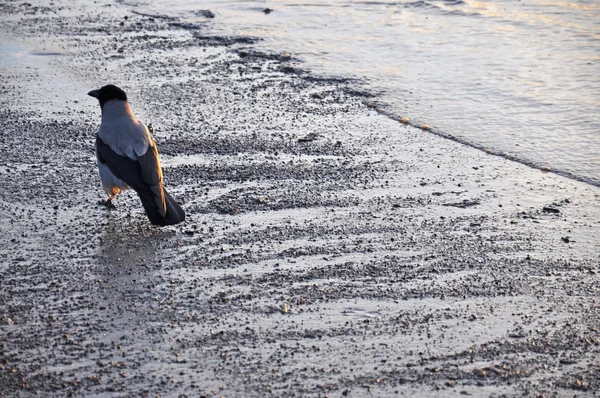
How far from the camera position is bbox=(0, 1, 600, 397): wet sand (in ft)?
13.2

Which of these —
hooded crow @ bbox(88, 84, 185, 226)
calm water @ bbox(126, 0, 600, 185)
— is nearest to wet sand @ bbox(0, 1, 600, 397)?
hooded crow @ bbox(88, 84, 185, 226)

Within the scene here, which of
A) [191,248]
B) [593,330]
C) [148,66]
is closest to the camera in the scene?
[593,330]

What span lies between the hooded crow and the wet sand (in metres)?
0.19

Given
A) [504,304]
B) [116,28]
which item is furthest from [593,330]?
[116,28]

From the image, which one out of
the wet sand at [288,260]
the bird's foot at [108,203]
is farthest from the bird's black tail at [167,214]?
the bird's foot at [108,203]

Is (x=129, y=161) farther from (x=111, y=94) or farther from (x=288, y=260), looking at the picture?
(x=288, y=260)

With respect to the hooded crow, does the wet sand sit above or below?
below

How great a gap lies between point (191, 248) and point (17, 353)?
1.53 metres

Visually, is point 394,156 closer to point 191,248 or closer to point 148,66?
point 191,248

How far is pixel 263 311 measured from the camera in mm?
4578

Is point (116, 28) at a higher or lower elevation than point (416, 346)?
higher

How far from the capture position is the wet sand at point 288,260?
402cm

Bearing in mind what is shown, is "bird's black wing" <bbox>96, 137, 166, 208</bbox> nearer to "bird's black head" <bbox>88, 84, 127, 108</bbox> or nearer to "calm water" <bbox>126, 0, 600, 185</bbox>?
"bird's black head" <bbox>88, 84, 127, 108</bbox>

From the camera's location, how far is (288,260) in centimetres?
520
